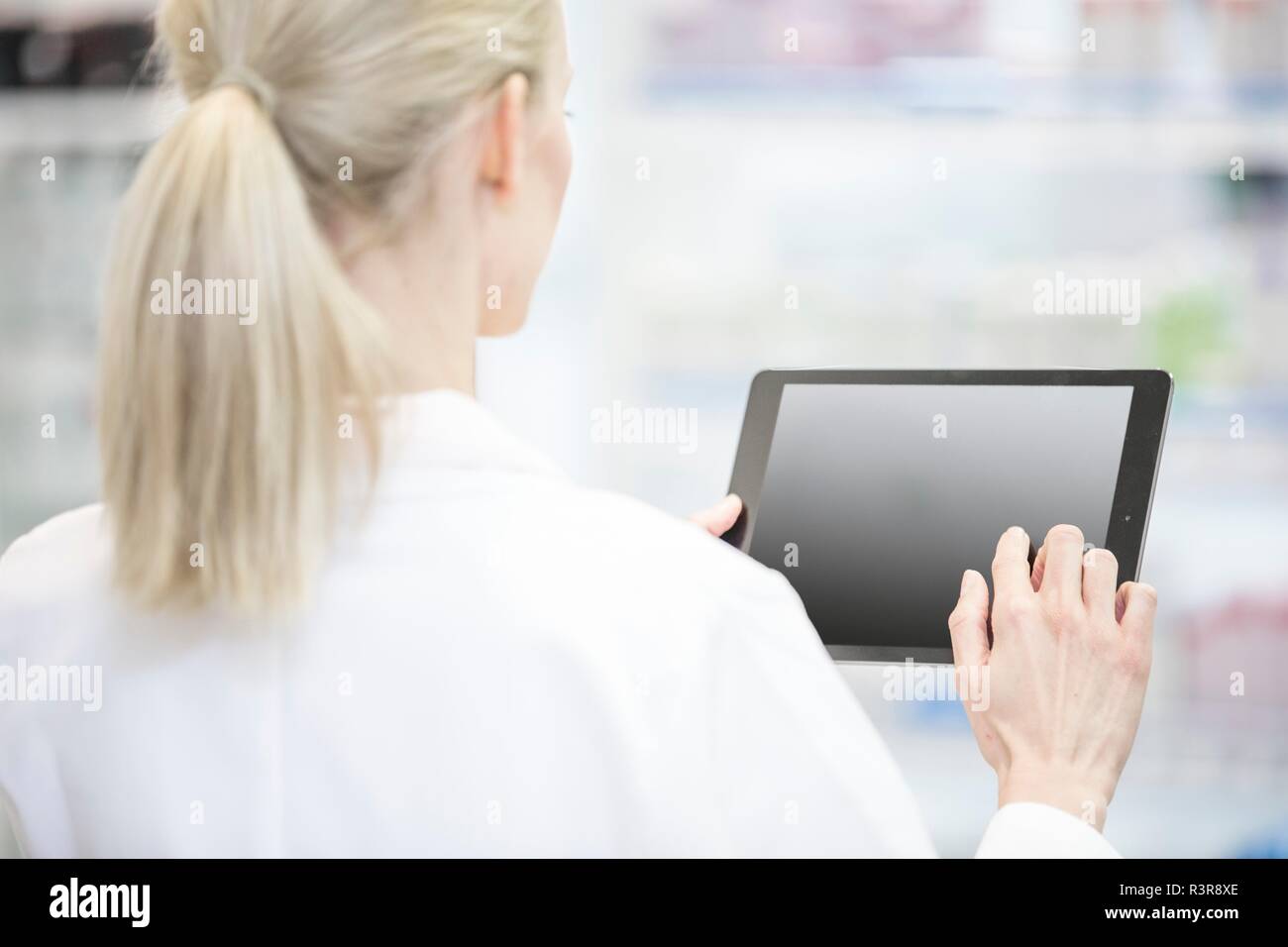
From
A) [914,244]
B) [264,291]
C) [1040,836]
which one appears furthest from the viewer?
[914,244]

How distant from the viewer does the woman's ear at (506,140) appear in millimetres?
690

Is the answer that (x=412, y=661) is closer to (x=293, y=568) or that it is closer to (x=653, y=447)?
(x=293, y=568)

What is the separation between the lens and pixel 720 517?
102 centimetres

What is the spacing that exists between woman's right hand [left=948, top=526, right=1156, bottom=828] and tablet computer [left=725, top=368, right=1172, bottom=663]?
0.19 feet

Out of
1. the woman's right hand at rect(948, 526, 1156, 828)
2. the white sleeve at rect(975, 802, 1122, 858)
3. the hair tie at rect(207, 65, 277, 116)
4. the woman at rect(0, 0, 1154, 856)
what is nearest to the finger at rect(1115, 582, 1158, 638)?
the woman's right hand at rect(948, 526, 1156, 828)

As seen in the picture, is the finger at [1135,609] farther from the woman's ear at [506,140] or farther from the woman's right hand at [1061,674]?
the woman's ear at [506,140]

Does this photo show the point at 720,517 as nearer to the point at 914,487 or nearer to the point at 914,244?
the point at 914,487

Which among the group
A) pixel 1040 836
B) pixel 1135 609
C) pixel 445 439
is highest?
pixel 445 439

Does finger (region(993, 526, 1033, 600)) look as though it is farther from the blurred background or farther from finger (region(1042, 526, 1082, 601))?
the blurred background

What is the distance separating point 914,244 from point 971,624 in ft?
4.74

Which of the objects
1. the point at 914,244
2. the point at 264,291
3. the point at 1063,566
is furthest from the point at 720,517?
the point at 914,244

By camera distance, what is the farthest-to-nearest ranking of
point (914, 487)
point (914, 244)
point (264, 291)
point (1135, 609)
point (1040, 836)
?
point (914, 244) → point (914, 487) → point (1135, 609) → point (1040, 836) → point (264, 291)

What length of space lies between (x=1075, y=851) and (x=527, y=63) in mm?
543

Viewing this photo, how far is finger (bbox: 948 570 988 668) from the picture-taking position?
855 mm
